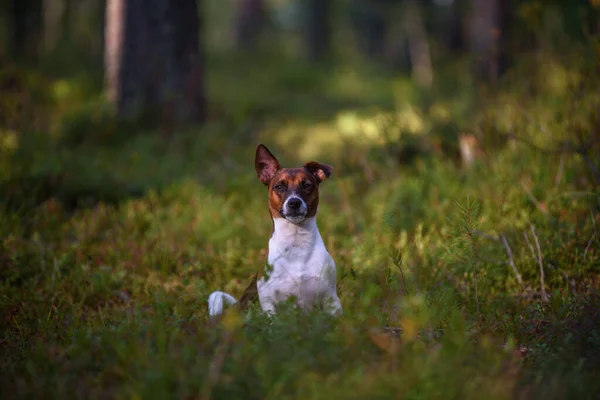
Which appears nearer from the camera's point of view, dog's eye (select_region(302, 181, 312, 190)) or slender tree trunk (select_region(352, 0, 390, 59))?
dog's eye (select_region(302, 181, 312, 190))

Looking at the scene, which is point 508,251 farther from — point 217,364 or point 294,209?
point 217,364

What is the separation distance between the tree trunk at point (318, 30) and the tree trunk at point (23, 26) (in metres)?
10.3

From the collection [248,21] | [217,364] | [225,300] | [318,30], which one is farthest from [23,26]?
[217,364]

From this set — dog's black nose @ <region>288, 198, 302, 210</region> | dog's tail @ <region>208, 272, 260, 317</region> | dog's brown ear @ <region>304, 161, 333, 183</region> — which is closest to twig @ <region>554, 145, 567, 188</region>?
dog's brown ear @ <region>304, 161, 333, 183</region>

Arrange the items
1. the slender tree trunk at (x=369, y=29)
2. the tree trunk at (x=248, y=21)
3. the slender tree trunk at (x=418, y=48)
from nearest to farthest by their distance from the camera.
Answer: the slender tree trunk at (x=418, y=48) → the tree trunk at (x=248, y=21) → the slender tree trunk at (x=369, y=29)

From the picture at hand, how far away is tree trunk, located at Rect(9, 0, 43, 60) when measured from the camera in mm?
13656

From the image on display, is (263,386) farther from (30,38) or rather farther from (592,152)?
(30,38)

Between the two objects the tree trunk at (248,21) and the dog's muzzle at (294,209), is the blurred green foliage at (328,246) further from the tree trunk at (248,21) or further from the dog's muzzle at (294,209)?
the tree trunk at (248,21)

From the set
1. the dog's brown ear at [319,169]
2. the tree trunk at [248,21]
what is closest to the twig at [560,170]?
the dog's brown ear at [319,169]

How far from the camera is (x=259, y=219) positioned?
6109 millimetres

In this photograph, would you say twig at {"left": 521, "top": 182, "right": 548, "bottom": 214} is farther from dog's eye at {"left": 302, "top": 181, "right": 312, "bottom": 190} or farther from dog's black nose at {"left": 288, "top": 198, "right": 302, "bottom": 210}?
dog's black nose at {"left": 288, "top": 198, "right": 302, "bottom": 210}

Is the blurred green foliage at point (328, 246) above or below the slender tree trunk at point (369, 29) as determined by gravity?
below

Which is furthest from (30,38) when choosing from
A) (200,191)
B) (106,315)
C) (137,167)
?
(106,315)

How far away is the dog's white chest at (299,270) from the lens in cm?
399
